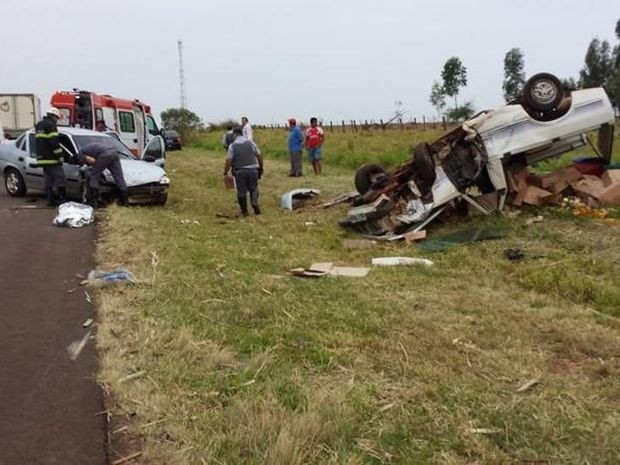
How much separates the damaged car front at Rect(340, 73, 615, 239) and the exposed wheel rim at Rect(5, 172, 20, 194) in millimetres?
7180

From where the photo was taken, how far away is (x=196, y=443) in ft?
11.3

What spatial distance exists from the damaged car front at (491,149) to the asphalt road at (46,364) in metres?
4.68

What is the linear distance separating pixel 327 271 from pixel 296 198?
20.6 feet

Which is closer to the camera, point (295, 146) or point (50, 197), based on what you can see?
point (50, 197)

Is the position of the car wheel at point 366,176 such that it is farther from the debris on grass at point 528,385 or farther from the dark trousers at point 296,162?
the debris on grass at point 528,385

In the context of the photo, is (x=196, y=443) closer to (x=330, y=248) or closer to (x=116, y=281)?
(x=116, y=281)

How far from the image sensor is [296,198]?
1386cm

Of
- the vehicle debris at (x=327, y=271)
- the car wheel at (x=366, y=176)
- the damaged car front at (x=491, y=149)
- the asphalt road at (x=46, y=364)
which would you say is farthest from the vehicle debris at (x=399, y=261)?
the car wheel at (x=366, y=176)

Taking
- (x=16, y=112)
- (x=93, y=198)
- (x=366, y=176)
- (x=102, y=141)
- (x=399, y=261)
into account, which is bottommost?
(x=399, y=261)

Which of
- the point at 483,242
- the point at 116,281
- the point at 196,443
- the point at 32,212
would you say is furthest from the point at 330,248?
the point at 196,443

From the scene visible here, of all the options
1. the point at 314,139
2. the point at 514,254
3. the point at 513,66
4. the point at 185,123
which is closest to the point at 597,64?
the point at 513,66

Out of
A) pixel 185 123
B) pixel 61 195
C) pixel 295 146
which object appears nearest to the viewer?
pixel 61 195

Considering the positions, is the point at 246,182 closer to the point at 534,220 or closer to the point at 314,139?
the point at 534,220

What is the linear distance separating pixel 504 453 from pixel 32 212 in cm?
1016
